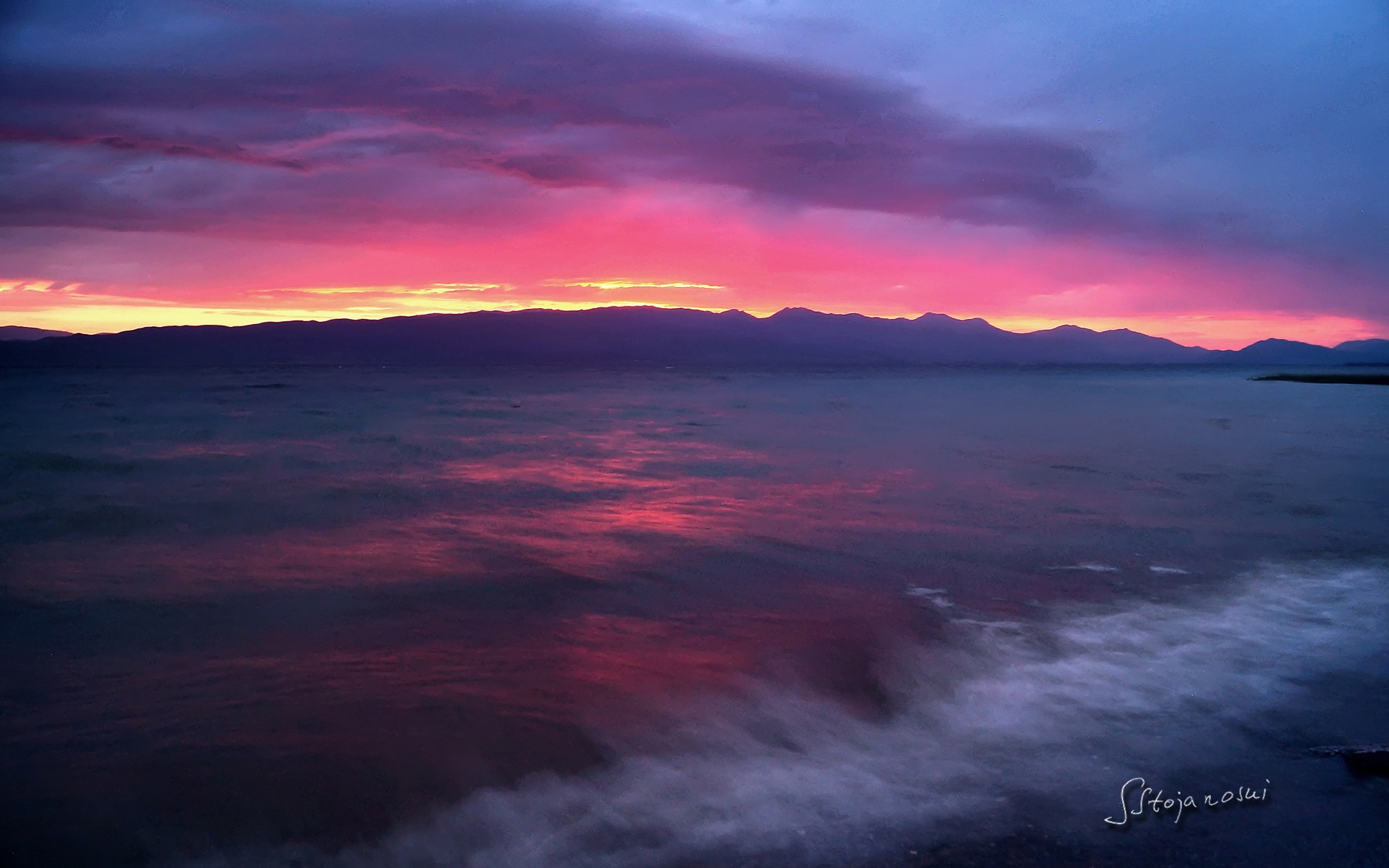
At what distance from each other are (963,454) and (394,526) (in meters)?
13.4

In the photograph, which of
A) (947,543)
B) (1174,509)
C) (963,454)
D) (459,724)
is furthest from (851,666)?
(963,454)

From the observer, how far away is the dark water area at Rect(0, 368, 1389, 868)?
3.91 metres

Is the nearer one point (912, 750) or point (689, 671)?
point (912, 750)

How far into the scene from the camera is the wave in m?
3.82

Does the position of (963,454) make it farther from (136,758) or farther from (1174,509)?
(136,758)
